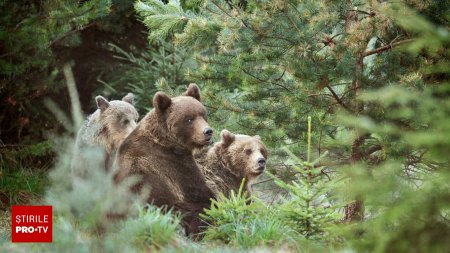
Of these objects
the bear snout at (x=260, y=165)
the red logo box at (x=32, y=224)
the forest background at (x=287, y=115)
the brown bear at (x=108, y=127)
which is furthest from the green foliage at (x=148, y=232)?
the brown bear at (x=108, y=127)

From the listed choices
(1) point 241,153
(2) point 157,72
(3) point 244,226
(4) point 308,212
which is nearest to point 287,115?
(1) point 241,153

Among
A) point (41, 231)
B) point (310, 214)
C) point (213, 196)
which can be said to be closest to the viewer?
point (41, 231)

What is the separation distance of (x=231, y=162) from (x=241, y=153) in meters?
0.12

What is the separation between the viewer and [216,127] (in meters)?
6.61

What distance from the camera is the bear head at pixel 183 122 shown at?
15.1 ft

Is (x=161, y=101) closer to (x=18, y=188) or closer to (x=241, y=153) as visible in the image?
(x=241, y=153)

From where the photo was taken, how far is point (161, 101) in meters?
4.65

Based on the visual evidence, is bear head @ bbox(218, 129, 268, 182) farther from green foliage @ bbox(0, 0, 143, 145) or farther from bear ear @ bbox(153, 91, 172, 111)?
green foliage @ bbox(0, 0, 143, 145)

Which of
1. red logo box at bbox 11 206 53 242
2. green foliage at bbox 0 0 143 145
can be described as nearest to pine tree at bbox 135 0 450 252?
green foliage at bbox 0 0 143 145

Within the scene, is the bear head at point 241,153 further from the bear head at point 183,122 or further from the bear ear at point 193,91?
the bear head at point 183,122

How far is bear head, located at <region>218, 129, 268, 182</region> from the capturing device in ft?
18.1

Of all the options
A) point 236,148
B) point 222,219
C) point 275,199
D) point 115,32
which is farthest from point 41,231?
point 115,32

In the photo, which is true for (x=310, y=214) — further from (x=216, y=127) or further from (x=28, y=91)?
(x=28, y=91)

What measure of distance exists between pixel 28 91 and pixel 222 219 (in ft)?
13.5
